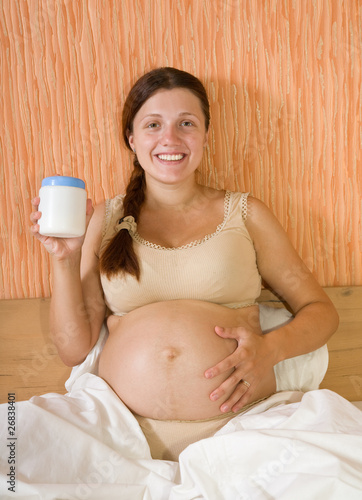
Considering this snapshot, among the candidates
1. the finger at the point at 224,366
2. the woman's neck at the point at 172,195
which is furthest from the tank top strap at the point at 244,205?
the finger at the point at 224,366

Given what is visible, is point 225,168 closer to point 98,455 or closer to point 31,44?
point 31,44

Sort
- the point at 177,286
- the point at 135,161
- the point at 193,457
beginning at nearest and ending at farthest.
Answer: the point at 193,457 < the point at 177,286 < the point at 135,161

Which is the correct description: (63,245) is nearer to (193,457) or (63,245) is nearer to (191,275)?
(191,275)

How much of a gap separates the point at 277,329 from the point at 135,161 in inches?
23.6

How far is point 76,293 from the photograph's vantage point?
1.08 metres

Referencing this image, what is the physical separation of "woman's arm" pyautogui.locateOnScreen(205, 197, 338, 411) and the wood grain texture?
23 cm

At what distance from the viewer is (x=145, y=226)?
119 centimetres

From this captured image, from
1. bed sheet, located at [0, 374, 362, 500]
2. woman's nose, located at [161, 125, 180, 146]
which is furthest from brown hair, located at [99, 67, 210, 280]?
bed sheet, located at [0, 374, 362, 500]

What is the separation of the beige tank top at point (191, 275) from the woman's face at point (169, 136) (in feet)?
0.52

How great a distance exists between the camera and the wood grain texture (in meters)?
1.26

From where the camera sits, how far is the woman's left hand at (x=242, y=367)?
97 centimetres

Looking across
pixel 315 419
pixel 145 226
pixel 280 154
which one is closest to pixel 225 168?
pixel 280 154

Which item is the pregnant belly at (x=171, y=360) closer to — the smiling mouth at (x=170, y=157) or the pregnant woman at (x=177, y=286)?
the pregnant woman at (x=177, y=286)

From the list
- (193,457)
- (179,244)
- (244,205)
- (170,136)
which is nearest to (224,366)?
(193,457)
